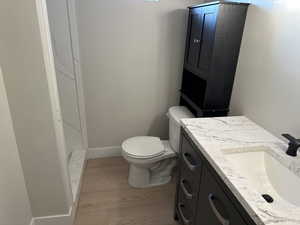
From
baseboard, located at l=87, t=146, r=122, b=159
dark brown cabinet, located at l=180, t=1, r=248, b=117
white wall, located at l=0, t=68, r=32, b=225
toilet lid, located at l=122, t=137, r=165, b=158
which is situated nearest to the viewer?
white wall, located at l=0, t=68, r=32, b=225

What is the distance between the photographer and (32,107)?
1.33 meters

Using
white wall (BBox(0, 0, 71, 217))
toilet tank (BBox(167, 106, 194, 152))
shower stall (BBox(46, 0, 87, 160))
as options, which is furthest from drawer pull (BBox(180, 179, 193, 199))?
shower stall (BBox(46, 0, 87, 160))

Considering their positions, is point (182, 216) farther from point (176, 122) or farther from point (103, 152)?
point (103, 152)

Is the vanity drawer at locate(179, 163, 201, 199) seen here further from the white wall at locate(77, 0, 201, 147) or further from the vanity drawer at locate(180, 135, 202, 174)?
the white wall at locate(77, 0, 201, 147)

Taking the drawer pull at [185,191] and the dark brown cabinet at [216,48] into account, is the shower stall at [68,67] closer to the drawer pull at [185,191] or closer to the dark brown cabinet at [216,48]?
the dark brown cabinet at [216,48]

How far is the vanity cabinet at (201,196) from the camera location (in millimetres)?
919

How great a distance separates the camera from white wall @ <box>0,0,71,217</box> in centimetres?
117

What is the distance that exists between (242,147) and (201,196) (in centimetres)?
36

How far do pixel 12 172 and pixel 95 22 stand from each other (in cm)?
146

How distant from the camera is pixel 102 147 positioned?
2.58 m

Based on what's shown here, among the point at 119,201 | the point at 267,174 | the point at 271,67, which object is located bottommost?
the point at 119,201

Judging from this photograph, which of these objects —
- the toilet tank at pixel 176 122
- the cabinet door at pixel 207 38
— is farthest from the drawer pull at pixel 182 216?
the cabinet door at pixel 207 38

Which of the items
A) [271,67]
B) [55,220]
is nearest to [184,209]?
[55,220]

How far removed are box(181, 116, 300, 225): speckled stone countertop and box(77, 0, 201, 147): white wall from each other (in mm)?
1002
